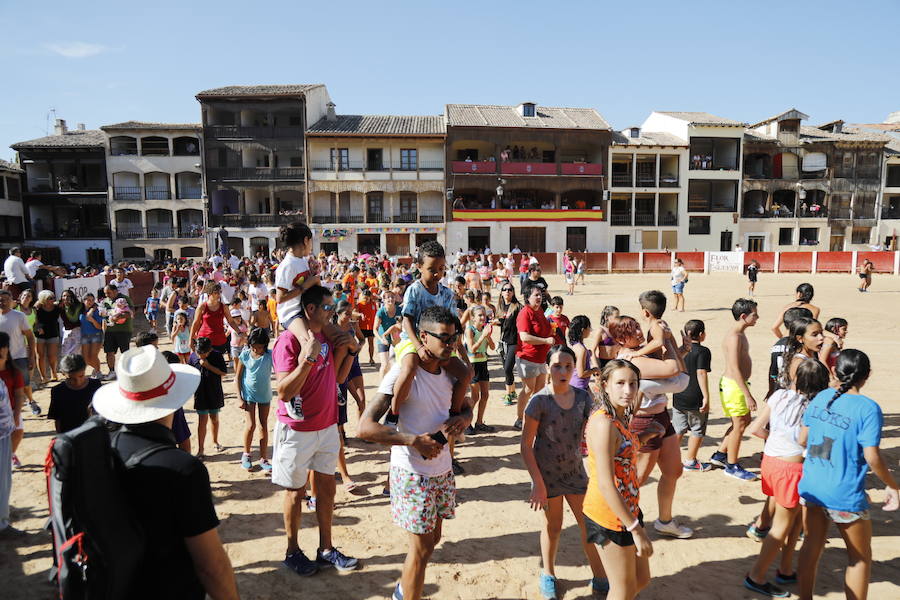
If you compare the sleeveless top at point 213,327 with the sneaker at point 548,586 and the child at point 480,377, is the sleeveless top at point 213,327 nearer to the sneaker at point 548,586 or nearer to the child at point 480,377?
the child at point 480,377

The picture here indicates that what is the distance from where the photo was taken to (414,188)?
38.7 metres

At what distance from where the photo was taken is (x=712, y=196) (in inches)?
1697

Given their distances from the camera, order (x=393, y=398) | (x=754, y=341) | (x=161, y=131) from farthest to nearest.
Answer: (x=161, y=131), (x=754, y=341), (x=393, y=398)

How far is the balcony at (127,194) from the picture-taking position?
37500 mm

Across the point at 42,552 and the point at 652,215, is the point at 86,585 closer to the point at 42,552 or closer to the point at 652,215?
the point at 42,552

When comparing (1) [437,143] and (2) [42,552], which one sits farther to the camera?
(1) [437,143]

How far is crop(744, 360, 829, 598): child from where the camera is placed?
3.53 m

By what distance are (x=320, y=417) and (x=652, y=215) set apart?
4220 centimetres

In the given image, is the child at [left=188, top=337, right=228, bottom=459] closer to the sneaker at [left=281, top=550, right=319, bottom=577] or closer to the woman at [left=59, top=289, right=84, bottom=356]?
the sneaker at [left=281, top=550, right=319, bottom=577]

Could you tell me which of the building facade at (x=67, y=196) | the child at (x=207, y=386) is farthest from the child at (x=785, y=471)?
the building facade at (x=67, y=196)

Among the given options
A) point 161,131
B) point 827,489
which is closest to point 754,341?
point 827,489

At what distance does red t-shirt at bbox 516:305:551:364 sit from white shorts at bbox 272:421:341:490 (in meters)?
3.15

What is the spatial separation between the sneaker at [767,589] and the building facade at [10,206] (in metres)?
44.2

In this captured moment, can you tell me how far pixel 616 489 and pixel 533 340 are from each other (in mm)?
3580
